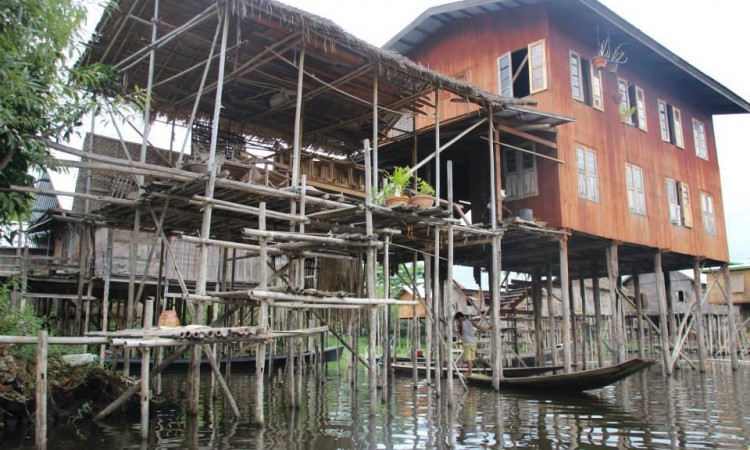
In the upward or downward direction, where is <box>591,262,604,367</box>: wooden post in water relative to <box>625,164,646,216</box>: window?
downward

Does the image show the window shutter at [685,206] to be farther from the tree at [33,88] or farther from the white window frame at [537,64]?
the tree at [33,88]

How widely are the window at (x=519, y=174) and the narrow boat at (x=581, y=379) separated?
474 cm

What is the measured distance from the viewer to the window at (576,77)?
52.4ft

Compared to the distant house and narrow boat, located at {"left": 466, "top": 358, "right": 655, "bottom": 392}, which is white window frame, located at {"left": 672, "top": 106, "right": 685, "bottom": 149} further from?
the distant house

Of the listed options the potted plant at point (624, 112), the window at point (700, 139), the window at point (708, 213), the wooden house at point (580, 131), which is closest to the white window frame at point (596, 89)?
the wooden house at point (580, 131)

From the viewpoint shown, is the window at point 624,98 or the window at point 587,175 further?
the window at point 624,98

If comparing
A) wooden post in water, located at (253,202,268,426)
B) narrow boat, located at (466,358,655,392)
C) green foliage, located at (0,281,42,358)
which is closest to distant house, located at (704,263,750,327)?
narrow boat, located at (466,358,655,392)

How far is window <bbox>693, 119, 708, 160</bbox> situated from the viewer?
2041 cm

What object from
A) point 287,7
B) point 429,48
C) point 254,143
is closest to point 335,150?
point 254,143

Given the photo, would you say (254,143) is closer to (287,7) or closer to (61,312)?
(287,7)

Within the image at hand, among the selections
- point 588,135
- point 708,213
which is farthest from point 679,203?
point 588,135

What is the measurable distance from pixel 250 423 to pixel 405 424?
2.35 meters

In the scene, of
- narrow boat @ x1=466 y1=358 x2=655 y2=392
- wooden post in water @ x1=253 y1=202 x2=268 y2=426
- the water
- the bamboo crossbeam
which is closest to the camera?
the bamboo crossbeam

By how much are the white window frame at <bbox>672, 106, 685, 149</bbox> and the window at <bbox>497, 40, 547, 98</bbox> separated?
6.43 m
